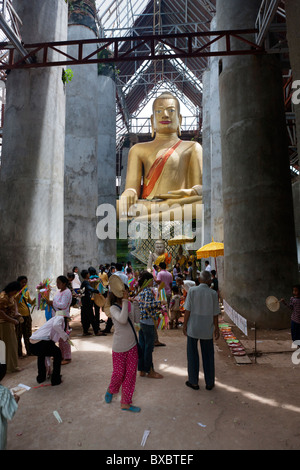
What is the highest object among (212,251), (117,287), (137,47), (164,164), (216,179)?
(137,47)

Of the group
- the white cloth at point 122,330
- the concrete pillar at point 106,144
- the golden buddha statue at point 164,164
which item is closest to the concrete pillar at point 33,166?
the white cloth at point 122,330

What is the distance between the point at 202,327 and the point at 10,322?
2.37 meters

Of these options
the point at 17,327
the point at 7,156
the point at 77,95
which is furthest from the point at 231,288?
the point at 77,95

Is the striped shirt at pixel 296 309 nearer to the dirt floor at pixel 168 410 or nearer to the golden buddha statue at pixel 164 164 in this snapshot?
the dirt floor at pixel 168 410

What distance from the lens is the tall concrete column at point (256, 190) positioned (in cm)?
662

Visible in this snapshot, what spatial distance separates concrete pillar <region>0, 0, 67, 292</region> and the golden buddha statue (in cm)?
612

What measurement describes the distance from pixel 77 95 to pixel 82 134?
1554 millimetres

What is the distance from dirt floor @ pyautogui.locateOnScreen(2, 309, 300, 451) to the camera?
2.56 meters

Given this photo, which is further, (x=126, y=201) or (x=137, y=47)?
(x=126, y=201)

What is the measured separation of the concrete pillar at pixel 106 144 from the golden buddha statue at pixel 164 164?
1.85 meters

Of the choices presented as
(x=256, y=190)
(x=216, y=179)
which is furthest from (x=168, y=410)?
(x=216, y=179)

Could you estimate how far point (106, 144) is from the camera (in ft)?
57.4

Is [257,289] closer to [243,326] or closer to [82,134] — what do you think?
[243,326]

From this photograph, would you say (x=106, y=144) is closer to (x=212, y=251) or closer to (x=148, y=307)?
(x=212, y=251)
